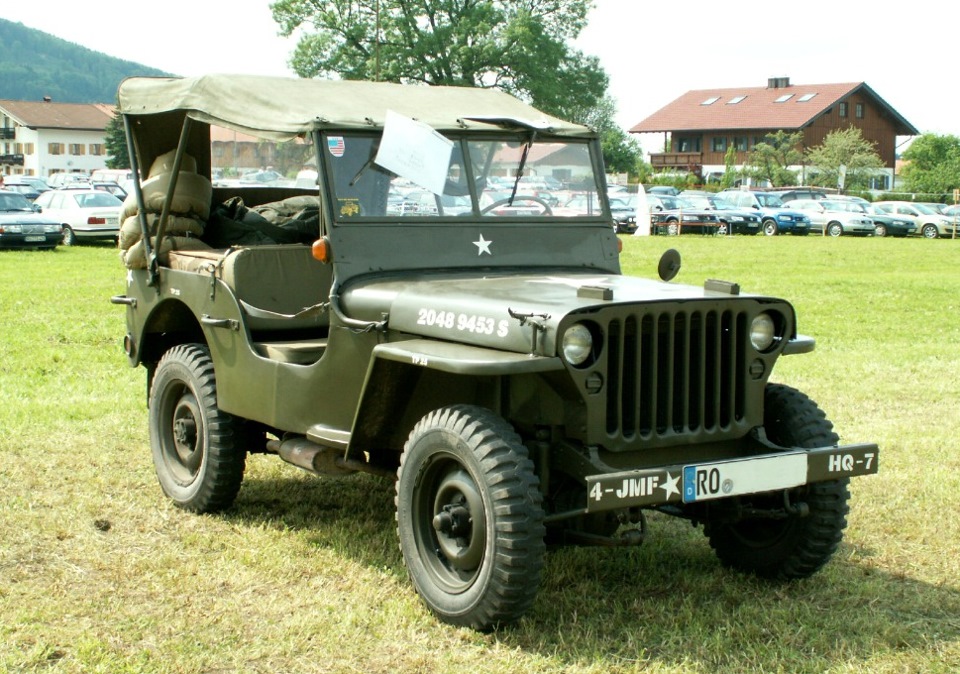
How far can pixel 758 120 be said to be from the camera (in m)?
70.6

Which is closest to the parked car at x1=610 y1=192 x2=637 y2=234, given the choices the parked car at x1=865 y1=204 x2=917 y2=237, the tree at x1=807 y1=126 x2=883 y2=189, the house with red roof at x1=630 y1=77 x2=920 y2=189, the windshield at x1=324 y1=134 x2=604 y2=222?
the parked car at x1=865 y1=204 x2=917 y2=237

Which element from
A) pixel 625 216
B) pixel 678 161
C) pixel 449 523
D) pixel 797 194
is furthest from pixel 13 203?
pixel 678 161

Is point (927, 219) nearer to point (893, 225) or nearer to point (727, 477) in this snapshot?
point (893, 225)

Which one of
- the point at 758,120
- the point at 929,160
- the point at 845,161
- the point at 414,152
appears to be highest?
the point at 758,120

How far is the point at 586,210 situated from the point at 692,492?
2115mm

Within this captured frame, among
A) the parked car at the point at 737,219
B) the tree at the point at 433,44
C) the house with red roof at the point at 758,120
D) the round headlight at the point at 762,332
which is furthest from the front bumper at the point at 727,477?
the house with red roof at the point at 758,120

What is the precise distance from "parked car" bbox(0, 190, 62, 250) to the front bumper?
23.8m

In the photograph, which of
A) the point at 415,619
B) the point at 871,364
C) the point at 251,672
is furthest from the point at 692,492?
the point at 871,364

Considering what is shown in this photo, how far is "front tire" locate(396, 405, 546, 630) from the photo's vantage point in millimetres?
4297

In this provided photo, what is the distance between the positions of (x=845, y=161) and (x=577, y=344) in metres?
57.3

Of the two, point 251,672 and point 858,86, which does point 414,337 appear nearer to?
point 251,672

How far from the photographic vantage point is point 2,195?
28.3 metres

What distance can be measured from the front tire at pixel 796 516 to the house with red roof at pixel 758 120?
6502 cm

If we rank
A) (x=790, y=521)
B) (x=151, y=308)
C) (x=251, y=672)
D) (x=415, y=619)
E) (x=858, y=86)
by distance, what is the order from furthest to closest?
1. (x=858, y=86)
2. (x=151, y=308)
3. (x=790, y=521)
4. (x=415, y=619)
5. (x=251, y=672)
